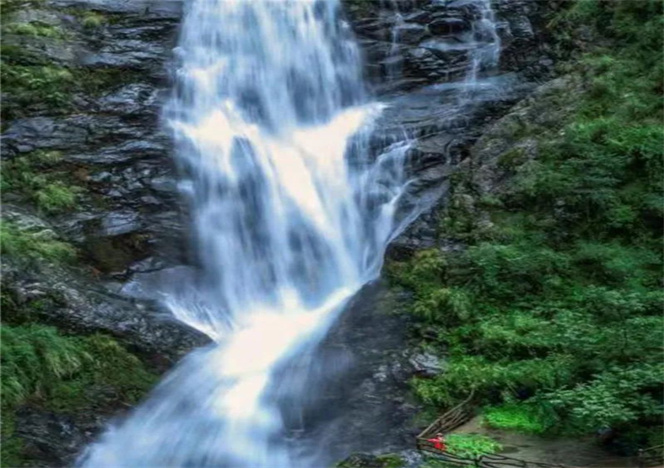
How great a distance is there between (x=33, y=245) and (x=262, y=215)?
386 centimetres

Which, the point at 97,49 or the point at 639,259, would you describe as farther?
the point at 97,49

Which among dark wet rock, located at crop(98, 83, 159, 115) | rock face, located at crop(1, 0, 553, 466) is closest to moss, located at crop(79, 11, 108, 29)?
rock face, located at crop(1, 0, 553, 466)

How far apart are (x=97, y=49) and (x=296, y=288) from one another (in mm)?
6324

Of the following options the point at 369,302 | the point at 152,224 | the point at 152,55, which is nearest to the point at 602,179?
the point at 369,302

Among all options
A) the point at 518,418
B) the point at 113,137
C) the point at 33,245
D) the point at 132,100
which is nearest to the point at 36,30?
the point at 132,100

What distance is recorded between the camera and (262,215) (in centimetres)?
1311

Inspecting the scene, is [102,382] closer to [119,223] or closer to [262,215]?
[119,223]

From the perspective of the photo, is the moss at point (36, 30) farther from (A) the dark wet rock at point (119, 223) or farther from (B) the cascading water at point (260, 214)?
(A) the dark wet rock at point (119, 223)

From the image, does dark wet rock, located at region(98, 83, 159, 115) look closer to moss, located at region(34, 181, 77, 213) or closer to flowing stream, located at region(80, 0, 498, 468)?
flowing stream, located at region(80, 0, 498, 468)

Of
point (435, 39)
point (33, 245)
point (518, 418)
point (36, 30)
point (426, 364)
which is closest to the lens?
point (518, 418)

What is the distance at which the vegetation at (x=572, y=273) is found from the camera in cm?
Answer: 909

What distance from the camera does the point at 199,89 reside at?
48.0ft

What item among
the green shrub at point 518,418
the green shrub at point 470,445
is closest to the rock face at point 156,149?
the green shrub at point 470,445

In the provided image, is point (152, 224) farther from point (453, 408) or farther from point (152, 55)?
point (453, 408)
